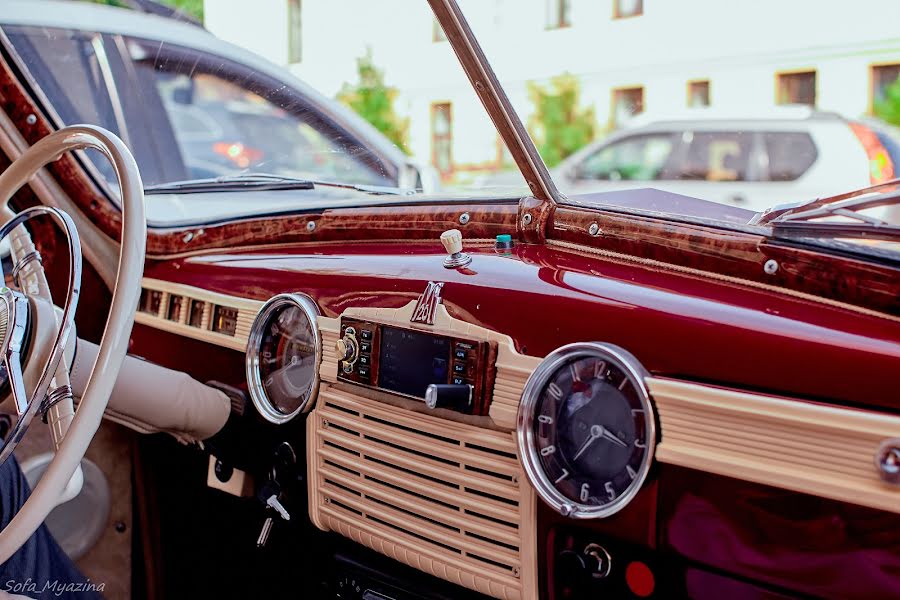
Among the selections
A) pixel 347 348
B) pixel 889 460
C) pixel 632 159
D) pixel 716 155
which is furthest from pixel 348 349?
pixel 632 159

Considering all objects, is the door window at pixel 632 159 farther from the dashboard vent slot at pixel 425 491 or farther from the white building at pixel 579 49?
the dashboard vent slot at pixel 425 491

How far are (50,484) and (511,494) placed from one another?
2.44 feet

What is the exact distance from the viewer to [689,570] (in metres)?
1.48

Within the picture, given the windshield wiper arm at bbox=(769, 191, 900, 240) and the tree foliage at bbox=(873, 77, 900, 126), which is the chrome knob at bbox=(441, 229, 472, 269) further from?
the tree foliage at bbox=(873, 77, 900, 126)

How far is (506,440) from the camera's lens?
5.55ft

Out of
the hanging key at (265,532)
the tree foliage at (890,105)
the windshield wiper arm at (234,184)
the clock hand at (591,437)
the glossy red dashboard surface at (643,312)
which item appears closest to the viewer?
the glossy red dashboard surface at (643,312)

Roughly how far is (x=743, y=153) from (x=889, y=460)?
8.96 ft

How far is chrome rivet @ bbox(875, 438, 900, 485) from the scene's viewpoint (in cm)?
121

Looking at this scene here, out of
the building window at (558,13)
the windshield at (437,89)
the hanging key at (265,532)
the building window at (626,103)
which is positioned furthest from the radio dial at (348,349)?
the building window at (626,103)

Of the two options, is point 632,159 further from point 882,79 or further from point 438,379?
point 438,379

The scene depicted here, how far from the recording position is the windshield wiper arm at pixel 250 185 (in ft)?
7.93

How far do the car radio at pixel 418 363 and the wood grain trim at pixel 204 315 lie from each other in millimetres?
340

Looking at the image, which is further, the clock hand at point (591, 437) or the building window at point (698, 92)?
the building window at point (698, 92)

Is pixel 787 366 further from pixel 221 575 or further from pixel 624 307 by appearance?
pixel 221 575
